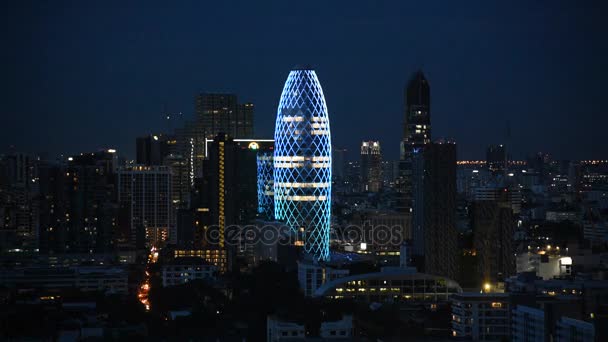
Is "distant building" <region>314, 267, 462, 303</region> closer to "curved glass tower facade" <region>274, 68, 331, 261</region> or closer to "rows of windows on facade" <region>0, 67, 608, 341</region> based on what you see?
"rows of windows on facade" <region>0, 67, 608, 341</region>

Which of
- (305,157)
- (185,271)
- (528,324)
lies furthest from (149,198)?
(528,324)

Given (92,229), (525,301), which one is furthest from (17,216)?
(525,301)

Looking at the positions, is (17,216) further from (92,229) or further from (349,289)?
(349,289)

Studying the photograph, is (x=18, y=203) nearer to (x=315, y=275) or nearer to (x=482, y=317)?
(x=315, y=275)

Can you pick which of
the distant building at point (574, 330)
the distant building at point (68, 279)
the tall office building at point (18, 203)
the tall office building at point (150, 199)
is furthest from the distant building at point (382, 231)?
the distant building at point (574, 330)

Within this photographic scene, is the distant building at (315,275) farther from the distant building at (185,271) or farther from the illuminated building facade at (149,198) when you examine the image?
the illuminated building facade at (149,198)

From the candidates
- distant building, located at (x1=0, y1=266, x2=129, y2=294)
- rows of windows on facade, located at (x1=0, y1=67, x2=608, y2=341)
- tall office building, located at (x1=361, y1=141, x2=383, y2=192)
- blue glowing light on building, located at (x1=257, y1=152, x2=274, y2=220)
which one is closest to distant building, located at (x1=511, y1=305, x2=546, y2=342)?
rows of windows on facade, located at (x1=0, y1=67, x2=608, y2=341)
